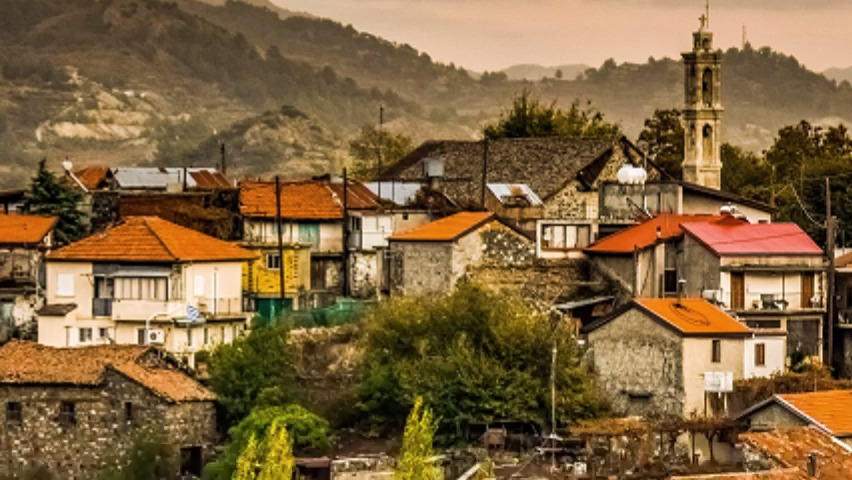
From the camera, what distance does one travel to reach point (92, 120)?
538 ft

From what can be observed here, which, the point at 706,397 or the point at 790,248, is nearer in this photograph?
the point at 706,397

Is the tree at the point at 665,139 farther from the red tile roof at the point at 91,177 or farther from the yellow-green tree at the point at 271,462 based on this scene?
the yellow-green tree at the point at 271,462

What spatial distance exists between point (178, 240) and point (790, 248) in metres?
13.0

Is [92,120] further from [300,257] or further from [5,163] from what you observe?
[300,257]

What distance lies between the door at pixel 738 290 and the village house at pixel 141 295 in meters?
10.3

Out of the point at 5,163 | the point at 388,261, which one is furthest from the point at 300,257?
the point at 5,163

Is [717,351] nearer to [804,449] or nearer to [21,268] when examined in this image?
[804,449]

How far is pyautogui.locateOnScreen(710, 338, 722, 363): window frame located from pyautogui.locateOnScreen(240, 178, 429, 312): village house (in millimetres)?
10868

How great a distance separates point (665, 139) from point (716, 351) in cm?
2984

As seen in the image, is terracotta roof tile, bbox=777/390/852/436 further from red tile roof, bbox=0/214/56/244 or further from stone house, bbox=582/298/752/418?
red tile roof, bbox=0/214/56/244

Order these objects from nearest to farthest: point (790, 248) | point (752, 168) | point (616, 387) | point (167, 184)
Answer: point (616, 387) → point (790, 248) → point (167, 184) → point (752, 168)

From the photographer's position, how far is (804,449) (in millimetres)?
38719

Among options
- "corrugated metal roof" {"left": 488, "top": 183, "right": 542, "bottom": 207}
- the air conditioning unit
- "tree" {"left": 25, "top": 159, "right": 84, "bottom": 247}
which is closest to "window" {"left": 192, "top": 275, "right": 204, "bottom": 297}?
the air conditioning unit

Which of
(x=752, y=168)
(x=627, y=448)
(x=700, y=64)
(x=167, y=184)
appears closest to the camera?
(x=627, y=448)
